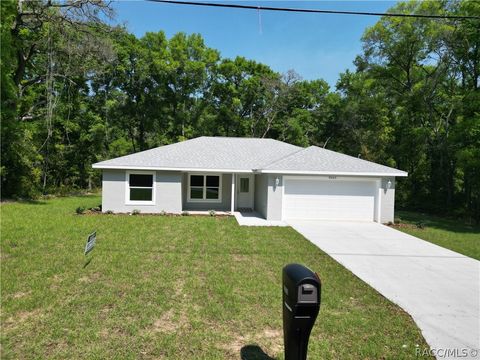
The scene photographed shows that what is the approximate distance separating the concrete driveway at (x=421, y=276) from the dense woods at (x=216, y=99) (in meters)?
8.60

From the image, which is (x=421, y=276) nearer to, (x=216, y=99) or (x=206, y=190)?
(x=206, y=190)

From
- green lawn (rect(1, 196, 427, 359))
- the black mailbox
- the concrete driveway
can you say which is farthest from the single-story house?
the black mailbox

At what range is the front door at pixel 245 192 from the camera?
1786 cm

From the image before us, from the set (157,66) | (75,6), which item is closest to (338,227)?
(75,6)

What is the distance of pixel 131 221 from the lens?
41.3 ft

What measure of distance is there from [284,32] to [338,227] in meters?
7.61

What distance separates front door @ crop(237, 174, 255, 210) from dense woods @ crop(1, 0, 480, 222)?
10830mm

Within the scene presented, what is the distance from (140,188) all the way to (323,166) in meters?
8.79

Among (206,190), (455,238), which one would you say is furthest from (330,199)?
(206,190)

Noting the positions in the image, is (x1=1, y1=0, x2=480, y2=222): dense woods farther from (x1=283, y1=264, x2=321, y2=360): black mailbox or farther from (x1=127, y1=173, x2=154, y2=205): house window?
(x1=283, y1=264, x2=321, y2=360): black mailbox

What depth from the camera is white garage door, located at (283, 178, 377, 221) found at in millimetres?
14461

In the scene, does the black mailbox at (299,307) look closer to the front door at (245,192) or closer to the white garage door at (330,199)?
the white garage door at (330,199)

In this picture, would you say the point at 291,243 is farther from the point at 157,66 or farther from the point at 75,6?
the point at 157,66

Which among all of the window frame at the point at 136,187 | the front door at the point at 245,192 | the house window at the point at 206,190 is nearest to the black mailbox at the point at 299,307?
the window frame at the point at 136,187
